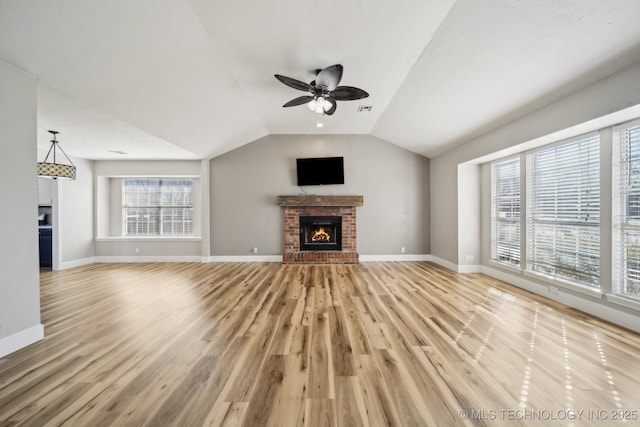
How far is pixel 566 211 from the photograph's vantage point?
3.20m

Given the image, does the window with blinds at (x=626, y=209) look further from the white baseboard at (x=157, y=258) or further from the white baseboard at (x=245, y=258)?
the white baseboard at (x=157, y=258)

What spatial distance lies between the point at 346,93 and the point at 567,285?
3710 millimetres

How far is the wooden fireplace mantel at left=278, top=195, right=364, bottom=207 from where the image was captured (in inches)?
228

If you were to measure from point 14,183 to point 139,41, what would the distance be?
1.68 m

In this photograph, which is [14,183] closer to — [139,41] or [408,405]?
[139,41]

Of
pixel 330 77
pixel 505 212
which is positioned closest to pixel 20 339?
pixel 330 77

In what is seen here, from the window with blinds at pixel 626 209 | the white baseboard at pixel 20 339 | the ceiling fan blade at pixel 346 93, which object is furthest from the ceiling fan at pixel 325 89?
the white baseboard at pixel 20 339

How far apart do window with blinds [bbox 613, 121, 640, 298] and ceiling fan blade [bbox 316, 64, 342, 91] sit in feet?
9.99

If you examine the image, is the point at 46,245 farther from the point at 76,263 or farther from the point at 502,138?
the point at 502,138

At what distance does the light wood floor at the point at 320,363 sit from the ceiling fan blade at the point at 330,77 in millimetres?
2650

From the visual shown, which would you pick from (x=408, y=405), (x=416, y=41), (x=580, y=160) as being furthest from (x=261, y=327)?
(x=580, y=160)

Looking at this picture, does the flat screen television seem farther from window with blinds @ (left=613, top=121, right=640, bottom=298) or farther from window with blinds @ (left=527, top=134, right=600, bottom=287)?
window with blinds @ (left=613, top=121, right=640, bottom=298)

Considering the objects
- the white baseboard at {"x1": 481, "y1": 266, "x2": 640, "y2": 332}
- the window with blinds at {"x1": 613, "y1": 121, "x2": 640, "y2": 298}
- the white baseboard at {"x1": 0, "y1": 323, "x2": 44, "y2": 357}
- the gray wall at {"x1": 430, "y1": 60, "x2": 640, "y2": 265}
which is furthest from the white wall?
the window with blinds at {"x1": 613, "y1": 121, "x2": 640, "y2": 298}

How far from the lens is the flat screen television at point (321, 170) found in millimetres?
5828
